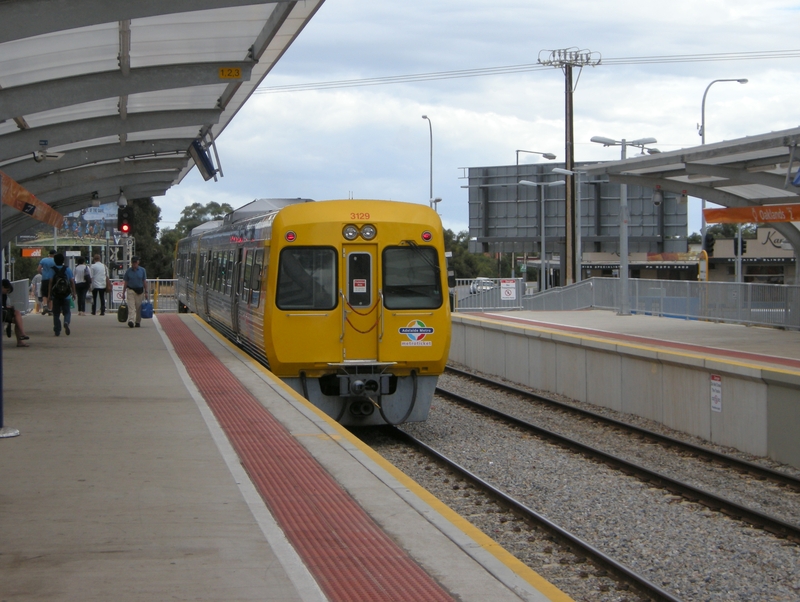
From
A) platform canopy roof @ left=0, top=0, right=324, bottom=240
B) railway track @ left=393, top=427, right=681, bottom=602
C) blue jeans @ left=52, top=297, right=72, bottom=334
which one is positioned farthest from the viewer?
blue jeans @ left=52, top=297, right=72, bottom=334

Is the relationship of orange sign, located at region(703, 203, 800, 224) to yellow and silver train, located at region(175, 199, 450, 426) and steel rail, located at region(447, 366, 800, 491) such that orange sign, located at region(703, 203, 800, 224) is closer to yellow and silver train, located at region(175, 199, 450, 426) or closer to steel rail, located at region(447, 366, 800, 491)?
steel rail, located at region(447, 366, 800, 491)

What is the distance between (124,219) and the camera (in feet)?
84.8

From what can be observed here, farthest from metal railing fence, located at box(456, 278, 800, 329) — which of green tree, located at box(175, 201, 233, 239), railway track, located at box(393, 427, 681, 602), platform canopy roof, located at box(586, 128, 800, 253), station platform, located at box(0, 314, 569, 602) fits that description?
green tree, located at box(175, 201, 233, 239)

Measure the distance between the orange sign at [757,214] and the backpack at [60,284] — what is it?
14.0m

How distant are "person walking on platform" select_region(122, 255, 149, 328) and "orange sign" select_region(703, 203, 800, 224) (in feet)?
42.5

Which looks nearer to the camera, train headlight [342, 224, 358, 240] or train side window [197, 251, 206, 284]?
train headlight [342, 224, 358, 240]

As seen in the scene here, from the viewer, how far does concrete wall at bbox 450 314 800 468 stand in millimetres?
11445

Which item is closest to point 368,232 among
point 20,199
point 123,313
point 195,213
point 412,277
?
point 412,277

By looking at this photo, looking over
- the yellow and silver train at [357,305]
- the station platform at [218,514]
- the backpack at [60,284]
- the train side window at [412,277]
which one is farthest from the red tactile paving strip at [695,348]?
the backpack at [60,284]

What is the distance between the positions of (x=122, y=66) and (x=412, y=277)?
5611 millimetres

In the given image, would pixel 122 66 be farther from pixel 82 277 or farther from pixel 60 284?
pixel 82 277

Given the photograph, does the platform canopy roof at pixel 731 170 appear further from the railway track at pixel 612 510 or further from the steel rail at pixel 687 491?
the steel rail at pixel 687 491

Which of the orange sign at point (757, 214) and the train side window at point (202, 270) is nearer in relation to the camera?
the orange sign at point (757, 214)

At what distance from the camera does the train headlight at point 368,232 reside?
1215 cm
